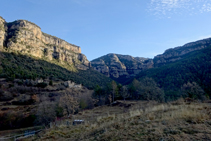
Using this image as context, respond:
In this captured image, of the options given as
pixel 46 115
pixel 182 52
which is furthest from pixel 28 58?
pixel 182 52

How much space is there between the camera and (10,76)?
4600 centimetres

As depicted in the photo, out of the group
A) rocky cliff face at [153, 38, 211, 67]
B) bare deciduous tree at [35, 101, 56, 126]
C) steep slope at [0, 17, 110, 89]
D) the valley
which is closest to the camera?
the valley

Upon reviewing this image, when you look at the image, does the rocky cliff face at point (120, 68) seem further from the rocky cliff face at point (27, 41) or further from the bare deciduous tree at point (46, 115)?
the bare deciduous tree at point (46, 115)

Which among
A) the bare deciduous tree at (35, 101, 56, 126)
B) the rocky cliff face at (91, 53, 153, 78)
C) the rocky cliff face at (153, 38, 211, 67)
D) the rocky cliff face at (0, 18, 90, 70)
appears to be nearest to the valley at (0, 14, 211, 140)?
the bare deciduous tree at (35, 101, 56, 126)

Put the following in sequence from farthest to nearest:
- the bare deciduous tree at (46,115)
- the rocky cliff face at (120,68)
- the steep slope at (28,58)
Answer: the rocky cliff face at (120,68)
the steep slope at (28,58)
the bare deciduous tree at (46,115)

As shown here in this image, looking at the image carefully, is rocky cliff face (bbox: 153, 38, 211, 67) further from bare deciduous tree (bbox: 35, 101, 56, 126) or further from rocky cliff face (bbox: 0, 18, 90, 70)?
bare deciduous tree (bbox: 35, 101, 56, 126)

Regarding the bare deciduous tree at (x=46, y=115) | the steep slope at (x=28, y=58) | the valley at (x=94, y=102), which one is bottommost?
the bare deciduous tree at (x=46, y=115)

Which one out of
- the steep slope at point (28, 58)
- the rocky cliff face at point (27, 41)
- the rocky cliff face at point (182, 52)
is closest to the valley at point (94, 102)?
the steep slope at point (28, 58)

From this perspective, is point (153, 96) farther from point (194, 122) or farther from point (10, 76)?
point (10, 76)

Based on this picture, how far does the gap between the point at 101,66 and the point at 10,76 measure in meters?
109

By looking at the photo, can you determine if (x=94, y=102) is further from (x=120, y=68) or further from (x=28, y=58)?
(x=120, y=68)

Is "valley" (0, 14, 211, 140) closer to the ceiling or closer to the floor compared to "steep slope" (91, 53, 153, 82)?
closer to the floor

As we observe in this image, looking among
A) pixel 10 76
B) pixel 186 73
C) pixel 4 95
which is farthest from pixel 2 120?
pixel 186 73

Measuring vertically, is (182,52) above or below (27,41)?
below
